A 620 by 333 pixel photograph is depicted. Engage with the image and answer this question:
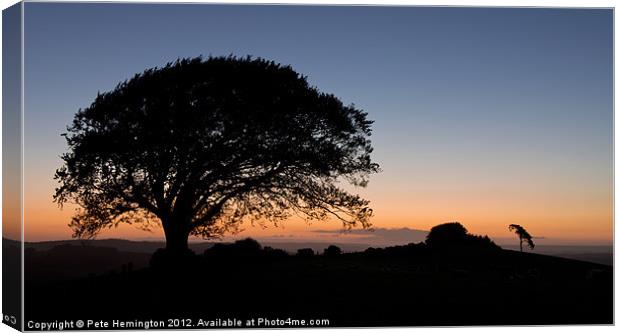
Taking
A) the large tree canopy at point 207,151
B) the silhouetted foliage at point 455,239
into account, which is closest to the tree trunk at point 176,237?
the large tree canopy at point 207,151

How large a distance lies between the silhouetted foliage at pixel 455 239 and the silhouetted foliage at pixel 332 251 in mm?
2541

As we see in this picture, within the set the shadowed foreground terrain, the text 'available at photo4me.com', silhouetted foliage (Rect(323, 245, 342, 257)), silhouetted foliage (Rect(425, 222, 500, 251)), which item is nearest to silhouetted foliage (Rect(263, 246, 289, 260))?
the shadowed foreground terrain

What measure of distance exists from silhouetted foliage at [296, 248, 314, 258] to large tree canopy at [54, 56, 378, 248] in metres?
0.99

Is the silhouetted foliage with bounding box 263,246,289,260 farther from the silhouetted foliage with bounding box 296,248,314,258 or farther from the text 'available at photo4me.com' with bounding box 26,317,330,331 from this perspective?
the text 'available at photo4me.com' with bounding box 26,317,330,331

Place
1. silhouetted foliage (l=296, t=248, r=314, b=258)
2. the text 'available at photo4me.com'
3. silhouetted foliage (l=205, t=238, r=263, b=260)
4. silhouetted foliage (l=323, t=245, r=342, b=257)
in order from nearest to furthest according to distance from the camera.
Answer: the text 'available at photo4me.com' < silhouetted foliage (l=205, t=238, r=263, b=260) < silhouetted foliage (l=296, t=248, r=314, b=258) < silhouetted foliage (l=323, t=245, r=342, b=257)

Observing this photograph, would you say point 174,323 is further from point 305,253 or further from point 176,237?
point 305,253

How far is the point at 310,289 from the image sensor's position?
77.3 feet

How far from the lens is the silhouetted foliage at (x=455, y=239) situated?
2469 cm

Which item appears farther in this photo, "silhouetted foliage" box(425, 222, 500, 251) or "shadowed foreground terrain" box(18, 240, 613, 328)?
A: "silhouetted foliage" box(425, 222, 500, 251)

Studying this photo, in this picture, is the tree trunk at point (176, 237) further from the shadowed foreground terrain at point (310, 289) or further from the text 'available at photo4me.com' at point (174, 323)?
the text 'available at photo4me.com' at point (174, 323)

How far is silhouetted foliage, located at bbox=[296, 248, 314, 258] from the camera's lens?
2583cm

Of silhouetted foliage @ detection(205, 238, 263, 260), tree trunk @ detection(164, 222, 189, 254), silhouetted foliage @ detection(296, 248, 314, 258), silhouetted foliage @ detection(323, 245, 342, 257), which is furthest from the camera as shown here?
silhouetted foliage @ detection(323, 245, 342, 257)

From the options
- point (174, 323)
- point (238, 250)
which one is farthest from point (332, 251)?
point (174, 323)

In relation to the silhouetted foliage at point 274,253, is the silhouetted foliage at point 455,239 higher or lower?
higher
